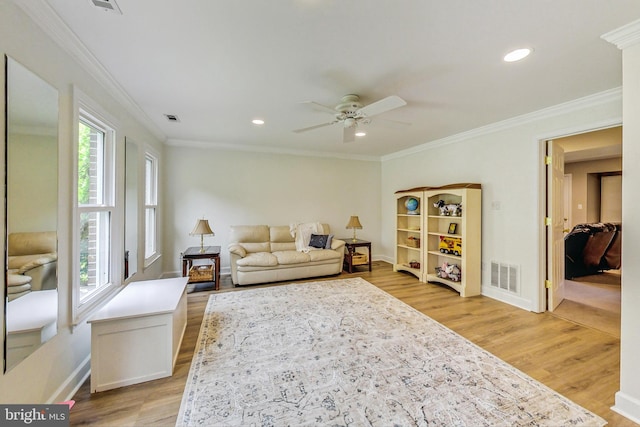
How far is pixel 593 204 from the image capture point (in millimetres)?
6098

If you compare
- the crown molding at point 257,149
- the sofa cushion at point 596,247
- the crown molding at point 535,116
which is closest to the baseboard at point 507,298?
the crown molding at point 535,116

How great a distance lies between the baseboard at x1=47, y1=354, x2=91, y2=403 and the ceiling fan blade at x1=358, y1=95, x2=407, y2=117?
124 inches

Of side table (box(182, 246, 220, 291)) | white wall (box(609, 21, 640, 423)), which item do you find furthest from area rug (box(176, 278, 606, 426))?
side table (box(182, 246, 220, 291))

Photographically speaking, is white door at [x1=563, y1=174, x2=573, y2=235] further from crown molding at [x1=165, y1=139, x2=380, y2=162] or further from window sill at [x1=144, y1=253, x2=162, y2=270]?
window sill at [x1=144, y1=253, x2=162, y2=270]

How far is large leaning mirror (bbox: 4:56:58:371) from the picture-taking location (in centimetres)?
135

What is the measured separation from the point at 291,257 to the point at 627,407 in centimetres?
376

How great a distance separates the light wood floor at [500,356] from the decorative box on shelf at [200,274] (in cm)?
25

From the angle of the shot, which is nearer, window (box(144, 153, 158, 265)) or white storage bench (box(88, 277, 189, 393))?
white storage bench (box(88, 277, 189, 393))

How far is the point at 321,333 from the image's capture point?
8.71ft

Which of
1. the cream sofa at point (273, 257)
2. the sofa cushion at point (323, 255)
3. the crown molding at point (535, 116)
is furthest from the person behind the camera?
the sofa cushion at point (323, 255)

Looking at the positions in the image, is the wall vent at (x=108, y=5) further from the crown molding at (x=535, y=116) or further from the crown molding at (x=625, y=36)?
the crown molding at (x=535, y=116)

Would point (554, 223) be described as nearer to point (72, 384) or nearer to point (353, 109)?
point (353, 109)

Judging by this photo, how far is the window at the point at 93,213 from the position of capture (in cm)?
201

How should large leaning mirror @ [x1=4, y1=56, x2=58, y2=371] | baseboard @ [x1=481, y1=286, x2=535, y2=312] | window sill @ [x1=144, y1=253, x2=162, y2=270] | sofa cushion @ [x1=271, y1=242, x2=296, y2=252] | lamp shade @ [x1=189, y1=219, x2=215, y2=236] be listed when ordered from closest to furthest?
large leaning mirror @ [x1=4, y1=56, x2=58, y2=371] < baseboard @ [x1=481, y1=286, x2=535, y2=312] < window sill @ [x1=144, y1=253, x2=162, y2=270] < lamp shade @ [x1=189, y1=219, x2=215, y2=236] < sofa cushion @ [x1=271, y1=242, x2=296, y2=252]
